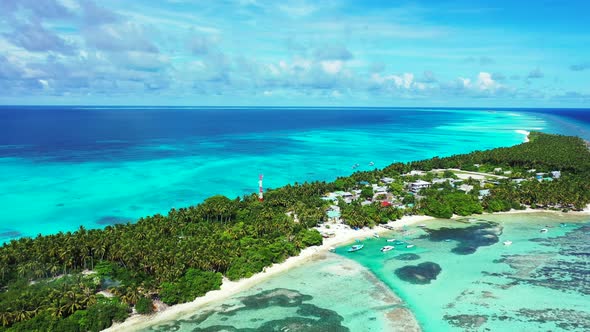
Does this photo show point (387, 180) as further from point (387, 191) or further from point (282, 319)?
point (282, 319)

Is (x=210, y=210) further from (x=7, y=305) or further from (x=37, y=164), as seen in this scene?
(x=37, y=164)

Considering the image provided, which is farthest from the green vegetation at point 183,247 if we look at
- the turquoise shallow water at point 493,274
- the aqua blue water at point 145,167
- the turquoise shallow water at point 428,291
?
the aqua blue water at point 145,167

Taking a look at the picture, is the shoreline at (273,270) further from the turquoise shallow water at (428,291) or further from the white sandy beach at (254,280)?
the turquoise shallow water at (428,291)

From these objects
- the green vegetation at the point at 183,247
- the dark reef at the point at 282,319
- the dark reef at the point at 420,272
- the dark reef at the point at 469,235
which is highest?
the green vegetation at the point at 183,247

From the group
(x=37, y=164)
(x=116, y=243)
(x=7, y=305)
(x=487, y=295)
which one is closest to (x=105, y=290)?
(x=116, y=243)

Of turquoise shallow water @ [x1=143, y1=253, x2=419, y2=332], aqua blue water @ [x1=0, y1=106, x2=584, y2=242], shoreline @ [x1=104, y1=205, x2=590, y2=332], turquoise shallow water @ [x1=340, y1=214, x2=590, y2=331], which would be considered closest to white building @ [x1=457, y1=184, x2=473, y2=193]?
shoreline @ [x1=104, y1=205, x2=590, y2=332]

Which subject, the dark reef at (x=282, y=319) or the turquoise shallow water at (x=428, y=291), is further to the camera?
the turquoise shallow water at (x=428, y=291)
